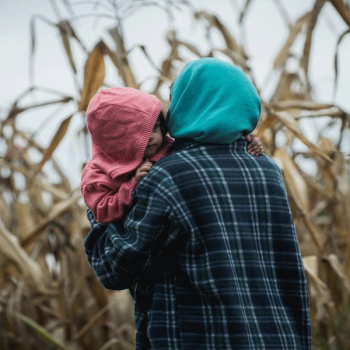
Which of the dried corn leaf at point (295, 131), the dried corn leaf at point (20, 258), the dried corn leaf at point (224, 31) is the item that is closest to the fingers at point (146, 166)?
the dried corn leaf at point (295, 131)

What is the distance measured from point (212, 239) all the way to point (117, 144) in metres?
0.24

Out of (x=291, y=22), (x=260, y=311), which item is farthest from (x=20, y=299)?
(x=260, y=311)

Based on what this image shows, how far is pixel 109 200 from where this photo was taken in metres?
1.45

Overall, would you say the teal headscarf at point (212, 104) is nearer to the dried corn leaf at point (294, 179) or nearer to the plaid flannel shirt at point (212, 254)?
the plaid flannel shirt at point (212, 254)

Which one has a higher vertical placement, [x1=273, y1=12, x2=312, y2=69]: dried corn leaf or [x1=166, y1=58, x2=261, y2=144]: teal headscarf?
[x1=166, y1=58, x2=261, y2=144]: teal headscarf

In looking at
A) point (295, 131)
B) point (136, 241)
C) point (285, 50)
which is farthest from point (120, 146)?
point (285, 50)

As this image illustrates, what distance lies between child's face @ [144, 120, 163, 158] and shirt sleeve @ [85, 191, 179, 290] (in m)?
0.10

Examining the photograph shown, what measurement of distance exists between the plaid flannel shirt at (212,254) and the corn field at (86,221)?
0.59 metres

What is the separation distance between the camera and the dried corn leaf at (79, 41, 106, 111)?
2189 mm

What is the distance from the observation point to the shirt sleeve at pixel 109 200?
144 cm

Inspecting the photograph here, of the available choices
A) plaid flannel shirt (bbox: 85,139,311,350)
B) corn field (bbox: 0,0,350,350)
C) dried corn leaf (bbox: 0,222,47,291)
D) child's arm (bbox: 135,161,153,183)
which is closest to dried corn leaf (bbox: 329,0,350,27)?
corn field (bbox: 0,0,350,350)

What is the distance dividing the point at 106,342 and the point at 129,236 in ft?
4.74

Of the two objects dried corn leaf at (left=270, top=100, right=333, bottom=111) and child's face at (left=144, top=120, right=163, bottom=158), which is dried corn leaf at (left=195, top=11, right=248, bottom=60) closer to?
dried corn leaf at (left=270, top=100, right=333, bottom=111)

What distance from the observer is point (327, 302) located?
2.36 m
